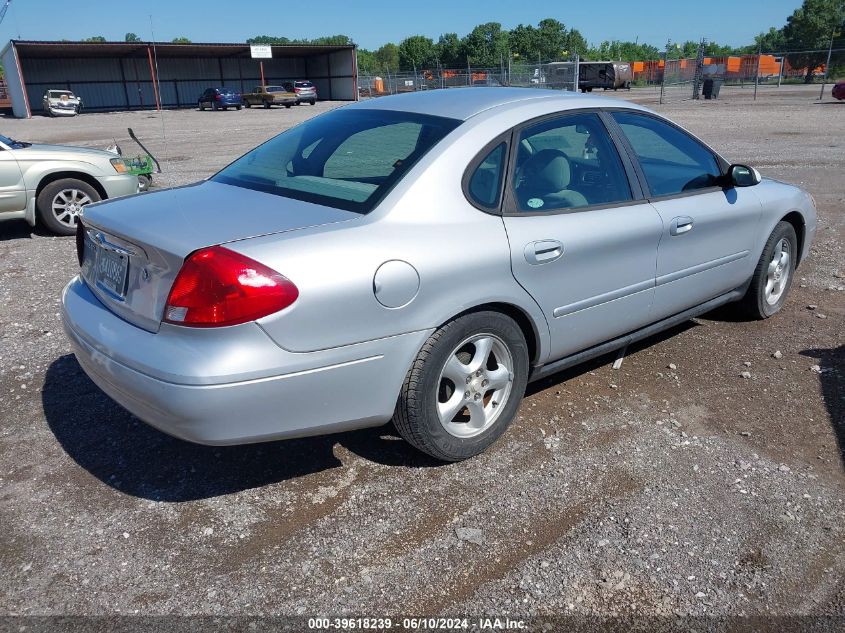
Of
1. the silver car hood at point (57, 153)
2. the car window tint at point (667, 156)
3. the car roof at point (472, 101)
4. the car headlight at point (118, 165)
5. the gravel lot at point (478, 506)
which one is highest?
the car roof at point (472, 101)

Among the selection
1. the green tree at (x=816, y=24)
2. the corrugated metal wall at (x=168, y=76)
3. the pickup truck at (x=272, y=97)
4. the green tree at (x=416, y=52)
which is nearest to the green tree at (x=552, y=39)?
the green tree at (x=416, y=52)

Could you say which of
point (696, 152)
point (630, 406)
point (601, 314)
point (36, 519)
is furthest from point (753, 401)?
point (36, 519)

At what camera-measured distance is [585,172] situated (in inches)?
146

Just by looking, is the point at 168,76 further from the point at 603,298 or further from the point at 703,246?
the point at 603,298

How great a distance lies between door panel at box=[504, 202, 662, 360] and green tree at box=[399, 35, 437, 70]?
111775 millimetres

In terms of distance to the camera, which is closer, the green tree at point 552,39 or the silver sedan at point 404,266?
the silver sedan at point 404,266

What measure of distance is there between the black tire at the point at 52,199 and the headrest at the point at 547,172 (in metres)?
6.47

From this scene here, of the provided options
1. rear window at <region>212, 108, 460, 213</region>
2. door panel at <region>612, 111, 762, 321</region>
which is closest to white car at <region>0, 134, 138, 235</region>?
rear window at <region>212, 108, 460, 213</region>

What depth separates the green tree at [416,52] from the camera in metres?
114

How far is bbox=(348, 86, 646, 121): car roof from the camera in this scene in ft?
11.4

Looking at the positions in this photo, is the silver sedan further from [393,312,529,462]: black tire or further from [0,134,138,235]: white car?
[0,134,138,235]: white car

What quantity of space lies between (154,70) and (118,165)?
49.8 m

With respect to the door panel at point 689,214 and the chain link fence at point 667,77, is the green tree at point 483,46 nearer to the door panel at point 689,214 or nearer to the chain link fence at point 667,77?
the chain link fence at point 667,77

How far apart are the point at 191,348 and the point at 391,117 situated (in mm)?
1663
